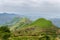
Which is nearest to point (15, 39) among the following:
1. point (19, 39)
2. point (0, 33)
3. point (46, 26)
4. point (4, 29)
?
point (19, 39)

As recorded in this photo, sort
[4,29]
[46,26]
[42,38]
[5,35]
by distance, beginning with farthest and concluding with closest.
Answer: [46,26] → [4,29] → [5,35] → [42,38]

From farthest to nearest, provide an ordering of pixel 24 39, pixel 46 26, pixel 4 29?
pixel 46 26, pixel 4 29, pixel 24 39

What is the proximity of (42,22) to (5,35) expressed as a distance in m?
90.2

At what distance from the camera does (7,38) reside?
85688 millimetres

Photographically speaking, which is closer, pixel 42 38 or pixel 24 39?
pixel 42 38

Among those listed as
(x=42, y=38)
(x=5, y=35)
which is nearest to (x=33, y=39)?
(x=42, y=38)

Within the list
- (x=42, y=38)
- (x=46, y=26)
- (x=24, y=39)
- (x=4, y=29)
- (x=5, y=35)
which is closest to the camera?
(x=42, y=38)

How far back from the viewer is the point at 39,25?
17125 cm

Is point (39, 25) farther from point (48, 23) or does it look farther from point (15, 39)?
point (15, 39)

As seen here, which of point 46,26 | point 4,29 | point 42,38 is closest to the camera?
point 42,38

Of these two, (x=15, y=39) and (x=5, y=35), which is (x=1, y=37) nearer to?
(x=5, y=35)

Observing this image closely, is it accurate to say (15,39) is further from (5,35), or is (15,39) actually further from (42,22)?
(42,22)

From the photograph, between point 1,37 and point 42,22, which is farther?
point 42,22

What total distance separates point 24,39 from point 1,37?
1249 cm
